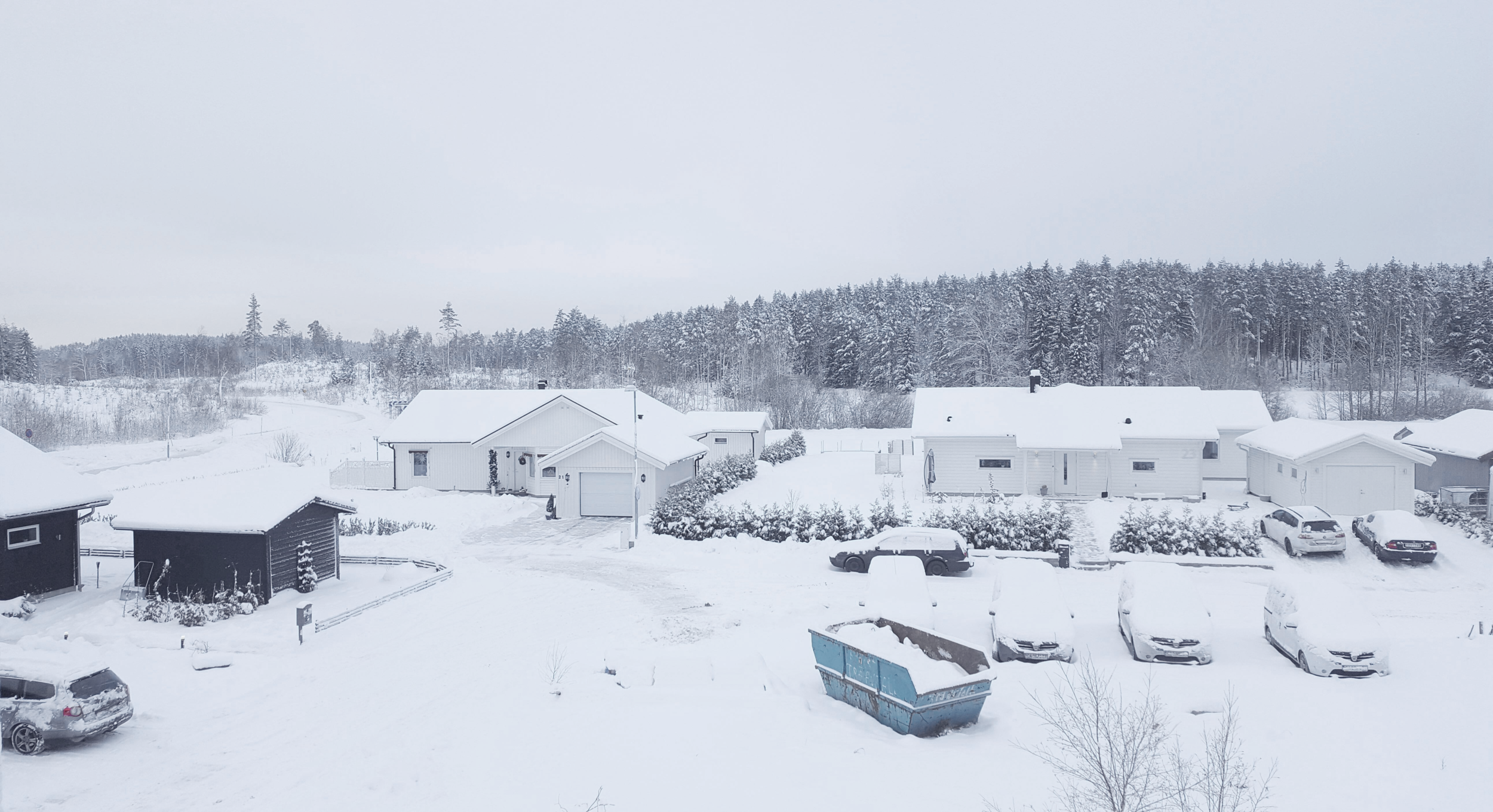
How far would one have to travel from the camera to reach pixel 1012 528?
26.0 m

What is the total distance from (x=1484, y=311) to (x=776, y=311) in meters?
65.8

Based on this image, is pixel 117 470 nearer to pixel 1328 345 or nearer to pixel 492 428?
pixel 492 428

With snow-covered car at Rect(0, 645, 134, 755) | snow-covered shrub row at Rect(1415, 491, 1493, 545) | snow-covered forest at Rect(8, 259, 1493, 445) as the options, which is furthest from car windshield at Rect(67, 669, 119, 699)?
snow-covered forest at Rect(8, 259, 1493, 445)

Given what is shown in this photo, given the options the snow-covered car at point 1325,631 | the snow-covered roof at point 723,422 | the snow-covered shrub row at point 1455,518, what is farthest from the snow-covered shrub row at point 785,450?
the snow-covered car at point 1325,631

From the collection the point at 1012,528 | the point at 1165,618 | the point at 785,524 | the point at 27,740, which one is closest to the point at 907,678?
the point at 1165,618

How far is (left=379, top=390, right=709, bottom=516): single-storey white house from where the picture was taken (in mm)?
31891

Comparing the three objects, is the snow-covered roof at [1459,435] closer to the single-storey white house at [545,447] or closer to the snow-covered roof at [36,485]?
the single-storey white house at [545,447]

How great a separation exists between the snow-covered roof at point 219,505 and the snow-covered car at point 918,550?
14539mm

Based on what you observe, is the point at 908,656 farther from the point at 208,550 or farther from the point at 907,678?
the point at 208,550

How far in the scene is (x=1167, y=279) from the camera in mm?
82500

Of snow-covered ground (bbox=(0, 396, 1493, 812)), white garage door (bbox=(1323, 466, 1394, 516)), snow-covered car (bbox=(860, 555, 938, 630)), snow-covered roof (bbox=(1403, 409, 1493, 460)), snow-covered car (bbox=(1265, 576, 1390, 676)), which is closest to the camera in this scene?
snow-covered ground (bbox=(0, 396, 1493, 812))

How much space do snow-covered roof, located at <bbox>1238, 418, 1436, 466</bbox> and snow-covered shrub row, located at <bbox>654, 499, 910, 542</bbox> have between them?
16340 millimetres

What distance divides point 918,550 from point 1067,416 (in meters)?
17.1

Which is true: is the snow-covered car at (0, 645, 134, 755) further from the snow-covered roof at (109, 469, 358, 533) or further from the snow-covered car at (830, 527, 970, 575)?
the snow-covered car at (830, 527, 970, 575)
